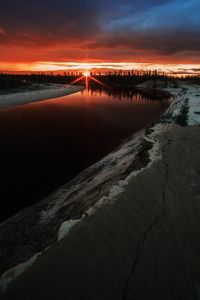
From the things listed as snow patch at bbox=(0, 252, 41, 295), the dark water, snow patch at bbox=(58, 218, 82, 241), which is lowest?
the dark water

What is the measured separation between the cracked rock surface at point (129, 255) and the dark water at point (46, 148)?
5.55 meters

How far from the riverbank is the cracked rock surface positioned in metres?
0.02

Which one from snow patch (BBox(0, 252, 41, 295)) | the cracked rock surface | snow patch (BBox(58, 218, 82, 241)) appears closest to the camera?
the cracked rock surface

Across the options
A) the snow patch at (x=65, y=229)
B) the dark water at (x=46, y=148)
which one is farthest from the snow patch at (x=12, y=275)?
the dark water at (x=46, y=148)

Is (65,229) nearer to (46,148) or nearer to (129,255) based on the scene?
(129,255)

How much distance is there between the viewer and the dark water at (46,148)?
36.6 feet

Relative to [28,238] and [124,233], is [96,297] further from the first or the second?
[28,238]

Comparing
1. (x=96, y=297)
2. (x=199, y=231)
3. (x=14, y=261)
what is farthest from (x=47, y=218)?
(x=199, y=231)

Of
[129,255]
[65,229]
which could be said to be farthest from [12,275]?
[129,255]

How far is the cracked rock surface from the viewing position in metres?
3.90

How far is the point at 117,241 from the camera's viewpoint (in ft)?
15.6

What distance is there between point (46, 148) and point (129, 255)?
546 inches

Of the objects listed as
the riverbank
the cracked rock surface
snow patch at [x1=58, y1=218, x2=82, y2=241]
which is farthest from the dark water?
the cracked rock surface

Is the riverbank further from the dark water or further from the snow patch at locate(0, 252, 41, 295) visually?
the dark water
